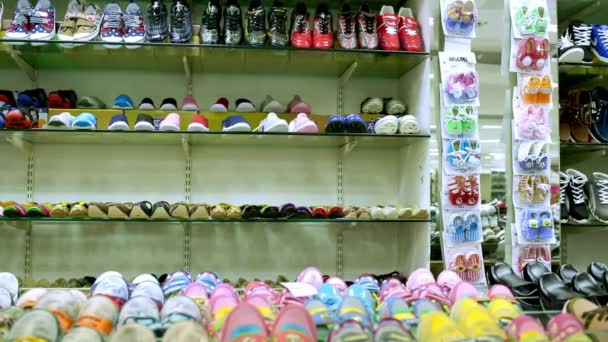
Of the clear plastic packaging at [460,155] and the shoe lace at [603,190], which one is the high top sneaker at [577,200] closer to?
the shoe lace at [603,190]

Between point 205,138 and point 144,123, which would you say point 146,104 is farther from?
point 205,138

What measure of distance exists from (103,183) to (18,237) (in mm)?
560

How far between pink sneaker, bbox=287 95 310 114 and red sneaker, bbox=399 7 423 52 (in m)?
0.65

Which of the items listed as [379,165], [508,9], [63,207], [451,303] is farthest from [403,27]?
[63,207]

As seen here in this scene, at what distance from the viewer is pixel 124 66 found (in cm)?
335

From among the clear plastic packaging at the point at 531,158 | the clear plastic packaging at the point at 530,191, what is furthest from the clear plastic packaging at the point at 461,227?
the clear plastic packaging at the point at 531,158

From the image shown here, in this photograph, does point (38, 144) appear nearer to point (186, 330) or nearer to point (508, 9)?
point (186, 330)

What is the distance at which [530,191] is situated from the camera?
3.16m

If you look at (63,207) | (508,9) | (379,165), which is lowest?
(63,207)

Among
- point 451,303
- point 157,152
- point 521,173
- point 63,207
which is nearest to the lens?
point 451,303

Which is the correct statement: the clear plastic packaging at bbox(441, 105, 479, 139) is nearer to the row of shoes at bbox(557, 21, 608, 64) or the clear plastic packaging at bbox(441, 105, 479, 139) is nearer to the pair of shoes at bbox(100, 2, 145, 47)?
the row of shoes at bbox(557, 21, 608, 64)

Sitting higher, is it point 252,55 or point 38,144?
point 252,55

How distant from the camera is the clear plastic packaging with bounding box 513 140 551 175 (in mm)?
3148

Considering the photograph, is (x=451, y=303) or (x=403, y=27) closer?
(x=451, y=303)
